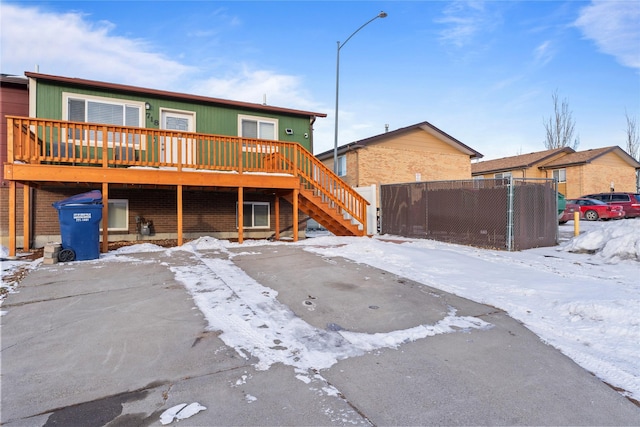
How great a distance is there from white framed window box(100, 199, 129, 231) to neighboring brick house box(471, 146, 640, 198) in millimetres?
24297

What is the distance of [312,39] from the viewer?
605 inches

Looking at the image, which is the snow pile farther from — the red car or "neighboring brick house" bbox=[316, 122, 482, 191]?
the red car

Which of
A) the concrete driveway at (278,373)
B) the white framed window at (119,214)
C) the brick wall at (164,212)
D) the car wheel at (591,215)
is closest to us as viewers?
the concrete driveway at (278,373)

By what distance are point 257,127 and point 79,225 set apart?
6.54 m

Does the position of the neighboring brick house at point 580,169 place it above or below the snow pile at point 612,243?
above

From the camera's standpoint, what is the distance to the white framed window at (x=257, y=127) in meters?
11.7

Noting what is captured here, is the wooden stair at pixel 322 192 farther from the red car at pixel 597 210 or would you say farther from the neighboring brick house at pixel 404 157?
→ the red car at pixel 597 210

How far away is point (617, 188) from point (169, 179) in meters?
33.7

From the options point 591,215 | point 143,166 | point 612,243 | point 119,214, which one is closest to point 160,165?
point 143,166

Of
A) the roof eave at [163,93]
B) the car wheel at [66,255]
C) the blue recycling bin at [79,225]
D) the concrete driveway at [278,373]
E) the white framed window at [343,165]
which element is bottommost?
the concrete driveway at [278,373]

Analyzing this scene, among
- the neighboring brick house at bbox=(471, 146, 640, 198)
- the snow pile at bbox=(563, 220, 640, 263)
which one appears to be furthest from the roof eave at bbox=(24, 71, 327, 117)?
the neighboring brick house at bbox=(471, 146, 640, 198)

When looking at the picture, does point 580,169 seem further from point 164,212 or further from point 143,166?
point 143,166

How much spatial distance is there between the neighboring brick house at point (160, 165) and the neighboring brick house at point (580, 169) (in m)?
20.2

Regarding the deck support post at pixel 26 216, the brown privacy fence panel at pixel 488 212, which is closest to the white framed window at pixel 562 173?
the brown privacy fence panel at pixel 488 212
